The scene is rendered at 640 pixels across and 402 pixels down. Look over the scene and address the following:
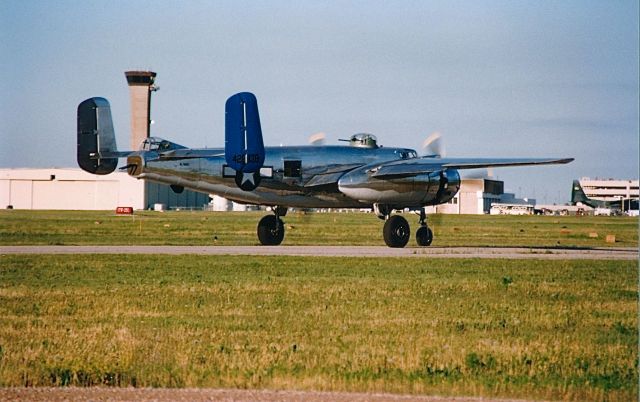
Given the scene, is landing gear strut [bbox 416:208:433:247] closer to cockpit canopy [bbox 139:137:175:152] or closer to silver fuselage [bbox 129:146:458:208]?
silver fuselage [bbox 129:146:458:208]

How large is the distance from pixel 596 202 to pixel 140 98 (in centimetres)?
7910

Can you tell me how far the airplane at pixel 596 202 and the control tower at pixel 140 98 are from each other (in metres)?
71.1

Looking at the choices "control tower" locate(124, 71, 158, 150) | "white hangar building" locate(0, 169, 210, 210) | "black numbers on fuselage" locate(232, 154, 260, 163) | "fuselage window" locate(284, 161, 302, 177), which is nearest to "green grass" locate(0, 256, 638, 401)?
"black numbers on fuselage" locate(232, 154, 260, 163)

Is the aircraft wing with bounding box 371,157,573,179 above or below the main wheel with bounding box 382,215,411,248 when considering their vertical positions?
above

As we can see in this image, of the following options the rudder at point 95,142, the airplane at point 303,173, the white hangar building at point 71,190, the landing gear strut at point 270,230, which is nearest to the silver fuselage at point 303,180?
the airplane at point 303,173

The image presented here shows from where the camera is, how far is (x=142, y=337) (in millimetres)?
16172

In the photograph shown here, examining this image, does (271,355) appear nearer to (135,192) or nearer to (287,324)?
(287,324)

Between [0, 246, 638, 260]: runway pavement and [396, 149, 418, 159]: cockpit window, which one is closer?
[0, 246, 638, 260]: runway pavement

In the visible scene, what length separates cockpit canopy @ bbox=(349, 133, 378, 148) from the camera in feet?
138

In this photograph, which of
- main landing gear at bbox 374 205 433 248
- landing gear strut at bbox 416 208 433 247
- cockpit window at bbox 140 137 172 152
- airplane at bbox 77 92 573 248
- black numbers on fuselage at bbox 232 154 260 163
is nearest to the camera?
black numbers on fuselage at bbox 232 154 260 163

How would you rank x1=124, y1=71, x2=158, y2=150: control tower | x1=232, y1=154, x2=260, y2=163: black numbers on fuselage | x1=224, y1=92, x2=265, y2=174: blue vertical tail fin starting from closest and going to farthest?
x1=224, y1=92, x2=265, y2=174: blue vertical tail fin, x1=232, y1=154, x2=260, y2=163: black numbers on fuselage, x1=124, y1=71, x2=158, y2=150: control tower

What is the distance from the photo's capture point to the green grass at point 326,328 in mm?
12898

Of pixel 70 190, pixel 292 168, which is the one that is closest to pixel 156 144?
pixel 292 168

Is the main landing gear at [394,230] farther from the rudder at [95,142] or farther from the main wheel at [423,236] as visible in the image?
the rudder at [95,142]
